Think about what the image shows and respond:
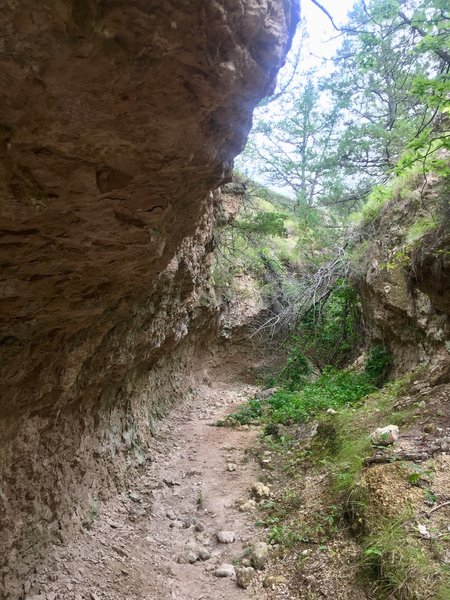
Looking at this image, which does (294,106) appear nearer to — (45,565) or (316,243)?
(316,243)

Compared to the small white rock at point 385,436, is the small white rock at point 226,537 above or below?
below

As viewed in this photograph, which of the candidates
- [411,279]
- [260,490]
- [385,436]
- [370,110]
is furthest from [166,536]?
[370,110]

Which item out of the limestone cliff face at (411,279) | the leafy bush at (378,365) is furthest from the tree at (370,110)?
the leafy bush at (378,365)

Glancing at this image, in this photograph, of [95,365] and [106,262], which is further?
[95,365]

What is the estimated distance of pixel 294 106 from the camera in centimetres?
1231

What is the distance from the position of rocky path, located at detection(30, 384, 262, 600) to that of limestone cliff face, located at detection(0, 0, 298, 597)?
0.87 feet

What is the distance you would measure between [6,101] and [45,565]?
3540 millimetres

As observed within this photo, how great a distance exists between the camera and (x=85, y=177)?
184 cm

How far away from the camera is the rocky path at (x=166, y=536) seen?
3.49 metres

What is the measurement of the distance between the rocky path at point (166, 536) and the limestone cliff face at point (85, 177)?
27 centimetres

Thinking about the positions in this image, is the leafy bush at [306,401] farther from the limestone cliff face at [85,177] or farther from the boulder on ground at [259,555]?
the limestone cliff face at [85,177]

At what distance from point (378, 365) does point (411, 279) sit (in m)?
2.04

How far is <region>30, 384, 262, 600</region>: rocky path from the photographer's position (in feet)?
11.5

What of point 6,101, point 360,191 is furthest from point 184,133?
point 360,191
